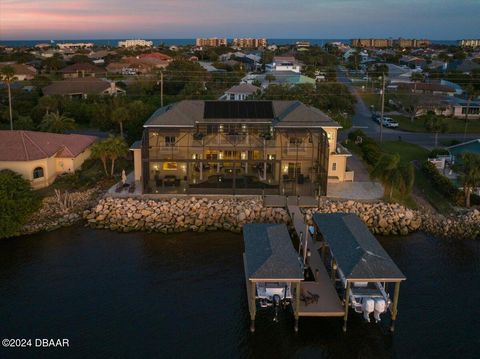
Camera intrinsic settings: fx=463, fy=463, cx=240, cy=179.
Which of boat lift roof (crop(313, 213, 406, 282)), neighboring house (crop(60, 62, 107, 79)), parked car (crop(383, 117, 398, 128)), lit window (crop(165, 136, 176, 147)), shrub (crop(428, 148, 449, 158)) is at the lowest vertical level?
boat lift roof (crop(313, 213, 406, 282))

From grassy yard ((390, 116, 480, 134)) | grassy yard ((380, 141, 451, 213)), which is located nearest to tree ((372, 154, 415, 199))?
grassy yard ((380, 141, 451, 213))

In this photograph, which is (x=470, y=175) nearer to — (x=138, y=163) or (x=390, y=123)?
(x=138, y=163)

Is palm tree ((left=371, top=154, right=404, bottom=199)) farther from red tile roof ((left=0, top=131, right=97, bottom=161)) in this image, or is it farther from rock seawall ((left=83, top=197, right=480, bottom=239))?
red tile roof ((left=0, top=131, right=97, bottom=161))

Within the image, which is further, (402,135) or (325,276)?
(402,135)

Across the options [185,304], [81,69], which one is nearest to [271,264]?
[185,304]

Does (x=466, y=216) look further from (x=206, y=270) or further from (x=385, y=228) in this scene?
(x=206, y=270)

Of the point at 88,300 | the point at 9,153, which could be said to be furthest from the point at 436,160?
the point at 9,153
